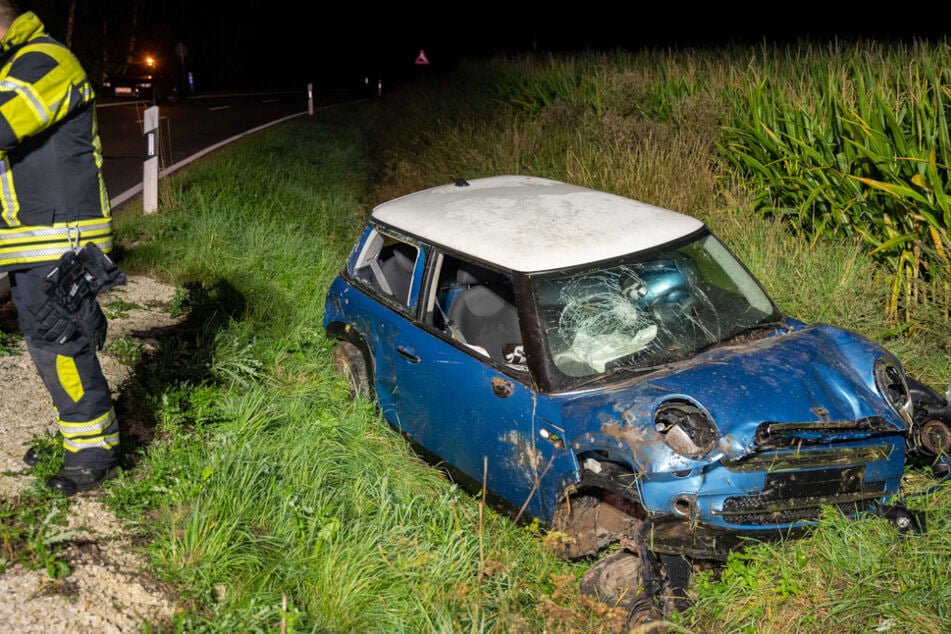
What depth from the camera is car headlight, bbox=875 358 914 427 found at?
4055 millimetres

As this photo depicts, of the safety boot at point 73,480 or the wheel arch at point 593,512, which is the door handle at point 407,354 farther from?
the safety boot at point 73,480

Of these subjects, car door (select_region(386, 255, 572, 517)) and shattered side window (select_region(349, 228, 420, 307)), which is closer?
car door (select_region(386, 255, 572, 517))

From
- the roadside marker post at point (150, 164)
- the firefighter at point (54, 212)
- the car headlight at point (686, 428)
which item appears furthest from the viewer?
the roadside marker post at point (150, 164)

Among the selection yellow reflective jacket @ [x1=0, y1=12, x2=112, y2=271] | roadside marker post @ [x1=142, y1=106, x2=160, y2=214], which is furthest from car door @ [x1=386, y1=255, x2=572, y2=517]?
roadside marker post @ [x1=142, y1=106, x2=160, y2=214]

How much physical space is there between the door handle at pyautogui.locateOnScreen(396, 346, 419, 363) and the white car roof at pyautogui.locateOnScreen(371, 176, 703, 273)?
581mm

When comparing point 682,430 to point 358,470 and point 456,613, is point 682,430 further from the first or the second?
point 358,470

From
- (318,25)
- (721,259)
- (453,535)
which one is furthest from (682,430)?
(318,25)

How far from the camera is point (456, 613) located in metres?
3.57

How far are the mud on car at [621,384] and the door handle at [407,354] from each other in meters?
0.02

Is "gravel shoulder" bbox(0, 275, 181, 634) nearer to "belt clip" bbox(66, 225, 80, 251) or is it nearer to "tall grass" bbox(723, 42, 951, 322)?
"belt clip" bbox(66, 225, 80, 251)

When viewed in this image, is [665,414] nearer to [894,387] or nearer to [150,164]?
[894,387]

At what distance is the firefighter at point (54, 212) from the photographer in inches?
145

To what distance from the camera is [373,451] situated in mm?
4934

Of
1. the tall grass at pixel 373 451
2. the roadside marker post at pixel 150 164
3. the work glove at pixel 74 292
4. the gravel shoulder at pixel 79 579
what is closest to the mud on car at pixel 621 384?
the tall grass at pixel 373 451
